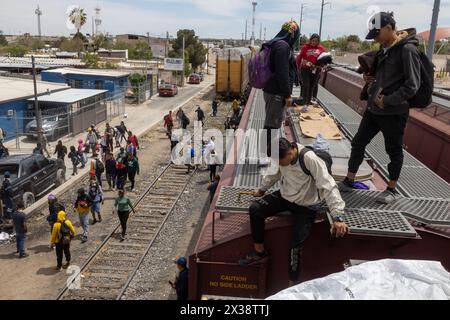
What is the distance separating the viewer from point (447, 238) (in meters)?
4.22

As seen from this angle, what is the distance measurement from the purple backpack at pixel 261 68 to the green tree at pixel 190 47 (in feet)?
170

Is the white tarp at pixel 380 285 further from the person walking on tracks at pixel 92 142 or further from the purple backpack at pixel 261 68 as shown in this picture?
the person walking on tracks at pixel 92 142

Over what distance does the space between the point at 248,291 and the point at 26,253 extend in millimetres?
7759

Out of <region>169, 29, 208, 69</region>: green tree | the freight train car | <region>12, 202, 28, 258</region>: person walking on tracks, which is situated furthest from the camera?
<region>169, 29, 208, 69</region>: green tree

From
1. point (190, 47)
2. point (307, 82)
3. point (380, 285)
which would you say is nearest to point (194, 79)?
point (190, 47)

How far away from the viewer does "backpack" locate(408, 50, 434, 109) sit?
173 inches

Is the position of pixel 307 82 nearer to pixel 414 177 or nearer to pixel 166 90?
pixel 414 177

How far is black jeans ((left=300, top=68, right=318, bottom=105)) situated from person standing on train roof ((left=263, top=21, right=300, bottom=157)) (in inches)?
131

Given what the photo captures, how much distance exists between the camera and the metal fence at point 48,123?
21.4 meters

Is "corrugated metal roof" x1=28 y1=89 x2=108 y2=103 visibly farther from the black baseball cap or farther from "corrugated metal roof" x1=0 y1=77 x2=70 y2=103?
the black baseball cap

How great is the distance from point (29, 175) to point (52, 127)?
971cm

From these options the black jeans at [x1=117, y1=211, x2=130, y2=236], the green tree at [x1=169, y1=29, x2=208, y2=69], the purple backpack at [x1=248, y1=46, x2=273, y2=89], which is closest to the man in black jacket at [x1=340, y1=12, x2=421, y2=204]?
the purple backpack at [x1=248, y1=46, x2=273, y2=89]
